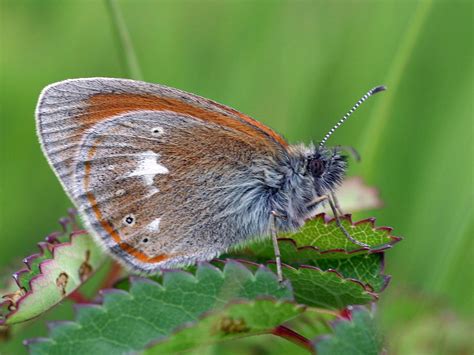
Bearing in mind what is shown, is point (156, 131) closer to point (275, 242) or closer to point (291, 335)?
point (275, 242)

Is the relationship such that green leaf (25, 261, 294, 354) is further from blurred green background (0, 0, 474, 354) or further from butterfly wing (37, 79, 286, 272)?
blurred green background (0, 0, 474, 354)

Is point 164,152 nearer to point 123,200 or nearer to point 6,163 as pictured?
point 123,200

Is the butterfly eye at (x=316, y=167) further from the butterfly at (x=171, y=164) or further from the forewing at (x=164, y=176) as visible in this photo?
the forewing at (x=164, y=176)

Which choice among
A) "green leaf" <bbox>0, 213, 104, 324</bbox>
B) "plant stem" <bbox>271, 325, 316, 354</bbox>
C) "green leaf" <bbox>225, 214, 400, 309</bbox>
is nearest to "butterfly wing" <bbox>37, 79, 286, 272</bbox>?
"green leaf" <bbox>0, 213, 104, 324</bbox>

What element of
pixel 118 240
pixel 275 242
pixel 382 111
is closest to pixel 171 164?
pixel 118 240

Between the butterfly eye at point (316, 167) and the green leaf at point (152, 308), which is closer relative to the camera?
the green leaf at point (152, 308)

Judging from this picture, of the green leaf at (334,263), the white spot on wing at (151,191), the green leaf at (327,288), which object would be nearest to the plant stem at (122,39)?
the white spot on wing at (151,191)
